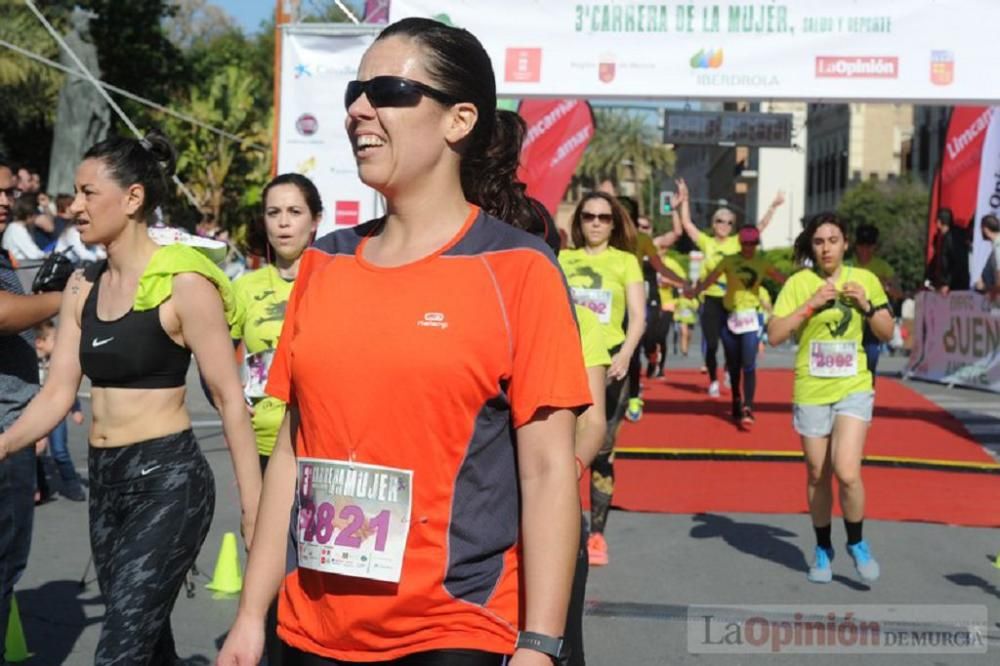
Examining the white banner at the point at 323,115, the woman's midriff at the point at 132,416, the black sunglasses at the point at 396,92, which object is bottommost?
the woman's midriff at the point at 132,416

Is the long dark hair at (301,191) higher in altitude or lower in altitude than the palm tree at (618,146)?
lower

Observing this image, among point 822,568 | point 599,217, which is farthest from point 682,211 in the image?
point 822,568

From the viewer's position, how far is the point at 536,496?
243 cm

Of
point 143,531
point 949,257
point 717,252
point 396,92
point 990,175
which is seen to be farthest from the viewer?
point 949,257

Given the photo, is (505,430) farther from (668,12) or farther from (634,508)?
(668,12)

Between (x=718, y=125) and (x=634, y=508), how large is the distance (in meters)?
17.2

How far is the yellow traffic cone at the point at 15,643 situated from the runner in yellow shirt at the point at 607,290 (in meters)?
3.03

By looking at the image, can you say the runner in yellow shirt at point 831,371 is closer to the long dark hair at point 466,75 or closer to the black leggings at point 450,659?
the long dark hair at point 466,75

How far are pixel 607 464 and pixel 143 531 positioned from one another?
389 cm

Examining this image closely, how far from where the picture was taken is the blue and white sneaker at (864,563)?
23.5ft

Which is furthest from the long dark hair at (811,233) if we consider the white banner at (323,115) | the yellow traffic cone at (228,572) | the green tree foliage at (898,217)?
the green tree foliage at (898,217)

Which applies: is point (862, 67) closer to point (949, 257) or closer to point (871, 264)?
point (871, 264)

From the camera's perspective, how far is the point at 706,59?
10.1m

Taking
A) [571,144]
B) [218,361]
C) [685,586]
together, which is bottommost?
[685,586]
